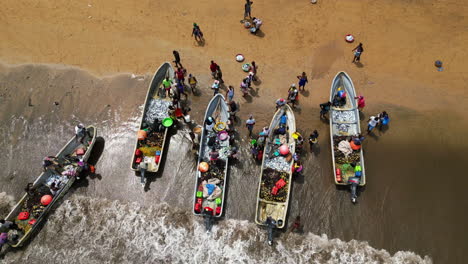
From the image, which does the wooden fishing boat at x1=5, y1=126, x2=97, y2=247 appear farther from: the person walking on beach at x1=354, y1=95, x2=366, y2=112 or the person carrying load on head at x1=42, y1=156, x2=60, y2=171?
the person walking on beach at x1=354, y1=95, x2=366, y2=112

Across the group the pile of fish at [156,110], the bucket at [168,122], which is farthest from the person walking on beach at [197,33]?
the bucket at [168,122]

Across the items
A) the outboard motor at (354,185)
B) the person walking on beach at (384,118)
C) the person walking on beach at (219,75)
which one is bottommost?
the outboard motor at (354,185)

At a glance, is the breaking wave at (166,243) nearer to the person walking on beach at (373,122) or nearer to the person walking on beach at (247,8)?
Answer: the person walking on beach at (373,122)

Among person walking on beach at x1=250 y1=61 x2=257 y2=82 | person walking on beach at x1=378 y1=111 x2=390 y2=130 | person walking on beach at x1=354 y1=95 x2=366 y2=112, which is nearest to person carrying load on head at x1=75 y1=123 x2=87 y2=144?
person walking on beach at x1=250 y1=61 x2=257 y2=82

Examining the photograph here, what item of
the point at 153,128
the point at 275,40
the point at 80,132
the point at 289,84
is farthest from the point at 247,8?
the point at 80,132

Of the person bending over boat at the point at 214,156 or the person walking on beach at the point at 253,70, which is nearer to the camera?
the person bending over boat at the point at 214,156
